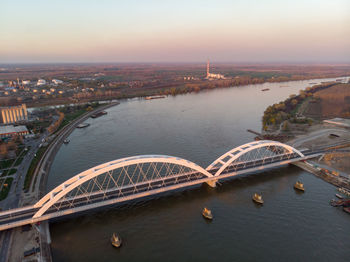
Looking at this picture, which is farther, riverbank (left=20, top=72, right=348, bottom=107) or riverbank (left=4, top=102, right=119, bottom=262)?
riverbank (left=20, top=72, right=348, bottom=107)

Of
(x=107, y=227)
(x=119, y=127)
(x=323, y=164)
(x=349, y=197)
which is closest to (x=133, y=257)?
(x=107, y=227)

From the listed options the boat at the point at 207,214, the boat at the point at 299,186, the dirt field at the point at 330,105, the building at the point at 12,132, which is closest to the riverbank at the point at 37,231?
the building at the point at 12,132

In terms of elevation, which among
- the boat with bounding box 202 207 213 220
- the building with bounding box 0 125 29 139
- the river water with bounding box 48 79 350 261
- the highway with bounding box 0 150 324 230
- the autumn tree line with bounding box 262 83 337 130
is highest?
the autumn tree line with bounding box 262 83 337 130

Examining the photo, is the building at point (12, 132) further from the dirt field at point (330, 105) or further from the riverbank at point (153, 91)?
the dirt field at point (330, 105)

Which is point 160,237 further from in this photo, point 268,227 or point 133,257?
point 268,227

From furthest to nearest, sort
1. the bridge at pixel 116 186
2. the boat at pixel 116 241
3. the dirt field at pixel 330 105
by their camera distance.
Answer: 1. the dirt field at pixel 330 105
2. the bridge at pixel 116 186
3. the boat at pixel 116 241

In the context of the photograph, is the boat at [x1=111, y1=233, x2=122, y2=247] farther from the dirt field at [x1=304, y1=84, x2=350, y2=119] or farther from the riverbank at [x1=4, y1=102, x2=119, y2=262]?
the dirt field at [x1=304, y1=84, x2=350, y2=119]

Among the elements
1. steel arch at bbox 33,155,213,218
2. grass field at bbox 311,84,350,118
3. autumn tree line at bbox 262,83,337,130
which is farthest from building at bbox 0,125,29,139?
grass field at bbox 311,84,350,118

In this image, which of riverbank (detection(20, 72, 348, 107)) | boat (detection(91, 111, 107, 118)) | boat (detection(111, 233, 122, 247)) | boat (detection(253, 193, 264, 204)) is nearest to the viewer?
boat (detection(111, 233, 122, 247))
